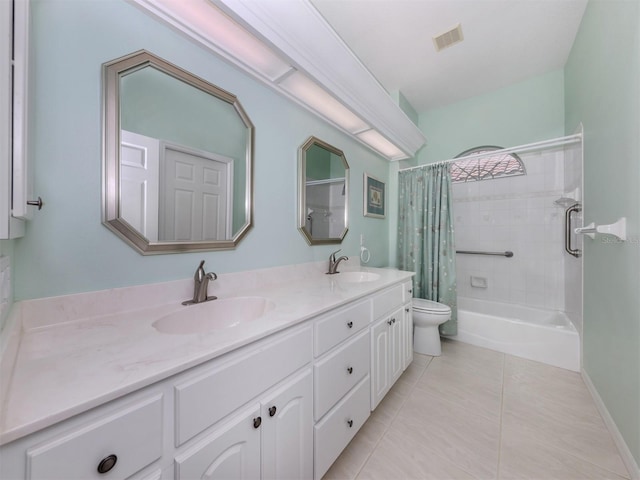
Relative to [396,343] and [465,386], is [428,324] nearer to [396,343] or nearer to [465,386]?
[465,386]

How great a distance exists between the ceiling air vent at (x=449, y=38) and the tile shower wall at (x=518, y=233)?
1.52 metres

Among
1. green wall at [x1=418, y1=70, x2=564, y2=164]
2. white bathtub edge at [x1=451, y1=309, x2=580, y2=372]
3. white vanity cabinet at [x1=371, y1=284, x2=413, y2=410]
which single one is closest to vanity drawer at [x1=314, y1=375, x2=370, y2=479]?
white vanity cabinet at [x1=371, y1=284, x2=413, y2=410]

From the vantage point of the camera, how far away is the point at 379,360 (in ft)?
4.55

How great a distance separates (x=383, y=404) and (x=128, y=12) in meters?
2.35

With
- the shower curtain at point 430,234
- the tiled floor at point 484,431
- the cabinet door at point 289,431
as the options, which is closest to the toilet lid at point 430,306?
the shower curtain at point 430,234

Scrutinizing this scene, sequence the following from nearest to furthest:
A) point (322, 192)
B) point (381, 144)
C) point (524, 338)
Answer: point (322, 192), point (524, 338), point (381, 144)

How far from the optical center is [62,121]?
0.75 m

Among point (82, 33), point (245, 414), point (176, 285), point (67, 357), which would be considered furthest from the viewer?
point (176, 285)

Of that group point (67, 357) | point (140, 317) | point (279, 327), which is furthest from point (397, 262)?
point (67, 357)

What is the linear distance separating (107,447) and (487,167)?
3603 mm

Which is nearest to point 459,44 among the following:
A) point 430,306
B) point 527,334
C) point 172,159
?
point 430,306

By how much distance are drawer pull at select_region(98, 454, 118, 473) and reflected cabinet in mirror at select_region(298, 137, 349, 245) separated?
125 centimetres

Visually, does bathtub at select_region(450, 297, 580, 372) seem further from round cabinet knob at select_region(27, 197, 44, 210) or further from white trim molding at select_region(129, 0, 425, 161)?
round cabinet knob at select_region(27, 197, 44, 210)

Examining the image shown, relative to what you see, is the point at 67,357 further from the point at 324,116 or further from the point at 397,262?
the point at 397,262
